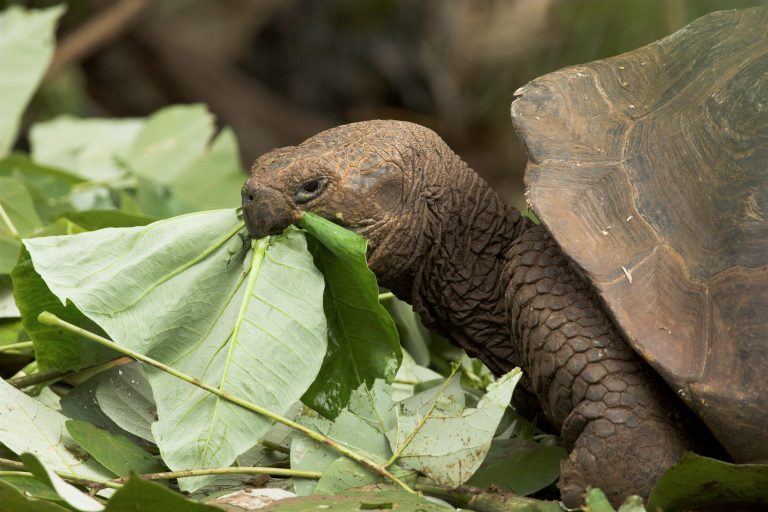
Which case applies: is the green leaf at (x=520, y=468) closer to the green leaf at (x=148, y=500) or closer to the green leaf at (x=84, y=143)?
the green leaf at (x=148, y=500)

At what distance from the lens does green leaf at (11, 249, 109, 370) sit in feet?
5.42

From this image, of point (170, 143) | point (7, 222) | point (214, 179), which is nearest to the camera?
point (7, 222)

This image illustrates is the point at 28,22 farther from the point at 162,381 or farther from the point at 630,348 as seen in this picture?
the point at 630,348

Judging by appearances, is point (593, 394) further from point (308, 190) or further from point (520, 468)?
point (308, 190)

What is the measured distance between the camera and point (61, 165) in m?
3.51

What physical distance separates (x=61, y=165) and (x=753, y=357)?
2.80m

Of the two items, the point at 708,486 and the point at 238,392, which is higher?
the point at 708,486

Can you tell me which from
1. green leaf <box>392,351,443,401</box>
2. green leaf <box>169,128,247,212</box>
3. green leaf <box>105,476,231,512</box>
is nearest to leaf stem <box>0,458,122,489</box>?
green leaf <box>105,476,231,512</box>

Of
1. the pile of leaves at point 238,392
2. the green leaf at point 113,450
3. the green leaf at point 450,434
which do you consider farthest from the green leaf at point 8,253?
the green leaf at point 450,434

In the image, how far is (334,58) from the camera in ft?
25.8

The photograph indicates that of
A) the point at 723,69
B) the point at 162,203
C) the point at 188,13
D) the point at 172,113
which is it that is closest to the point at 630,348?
the point at 723,69

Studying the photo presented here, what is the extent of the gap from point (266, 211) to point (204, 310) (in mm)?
191

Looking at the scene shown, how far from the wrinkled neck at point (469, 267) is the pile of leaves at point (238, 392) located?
0.41 ft

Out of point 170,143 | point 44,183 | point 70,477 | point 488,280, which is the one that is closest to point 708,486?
point 488,280
